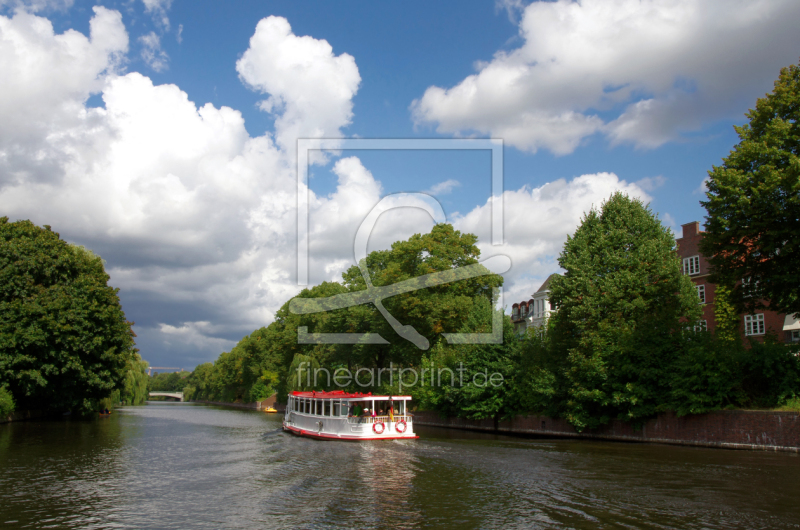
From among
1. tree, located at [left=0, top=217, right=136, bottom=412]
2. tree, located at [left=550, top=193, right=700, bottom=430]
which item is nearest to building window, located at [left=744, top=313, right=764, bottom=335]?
tree, located at [left=550, top=193, right=700, bottom=430]

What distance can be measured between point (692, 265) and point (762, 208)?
32.0 metres

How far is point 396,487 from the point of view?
23328mm

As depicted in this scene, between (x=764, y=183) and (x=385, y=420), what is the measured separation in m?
28.3

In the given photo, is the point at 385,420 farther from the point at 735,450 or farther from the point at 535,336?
the point at 735,450

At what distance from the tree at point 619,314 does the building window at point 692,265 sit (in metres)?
23.1

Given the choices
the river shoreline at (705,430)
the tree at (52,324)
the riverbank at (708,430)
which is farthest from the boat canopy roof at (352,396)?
the tree at (52,324)

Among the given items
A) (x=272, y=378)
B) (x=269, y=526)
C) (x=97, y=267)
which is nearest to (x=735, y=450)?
(x=269, y=526)

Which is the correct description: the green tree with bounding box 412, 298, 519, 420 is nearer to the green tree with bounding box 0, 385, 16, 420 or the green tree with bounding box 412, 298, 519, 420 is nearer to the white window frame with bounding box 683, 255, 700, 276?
the white window frame with bounding box 683, 255, 700, 276

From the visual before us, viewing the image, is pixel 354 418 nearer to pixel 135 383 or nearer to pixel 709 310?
pixel 709 310

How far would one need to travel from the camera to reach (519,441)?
140 feet

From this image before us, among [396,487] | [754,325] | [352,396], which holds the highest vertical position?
[754,325]

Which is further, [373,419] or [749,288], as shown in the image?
[373,419]

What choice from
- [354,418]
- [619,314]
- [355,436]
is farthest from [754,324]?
[355,436]

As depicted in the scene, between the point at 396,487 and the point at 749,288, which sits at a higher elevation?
the point at 749,288
